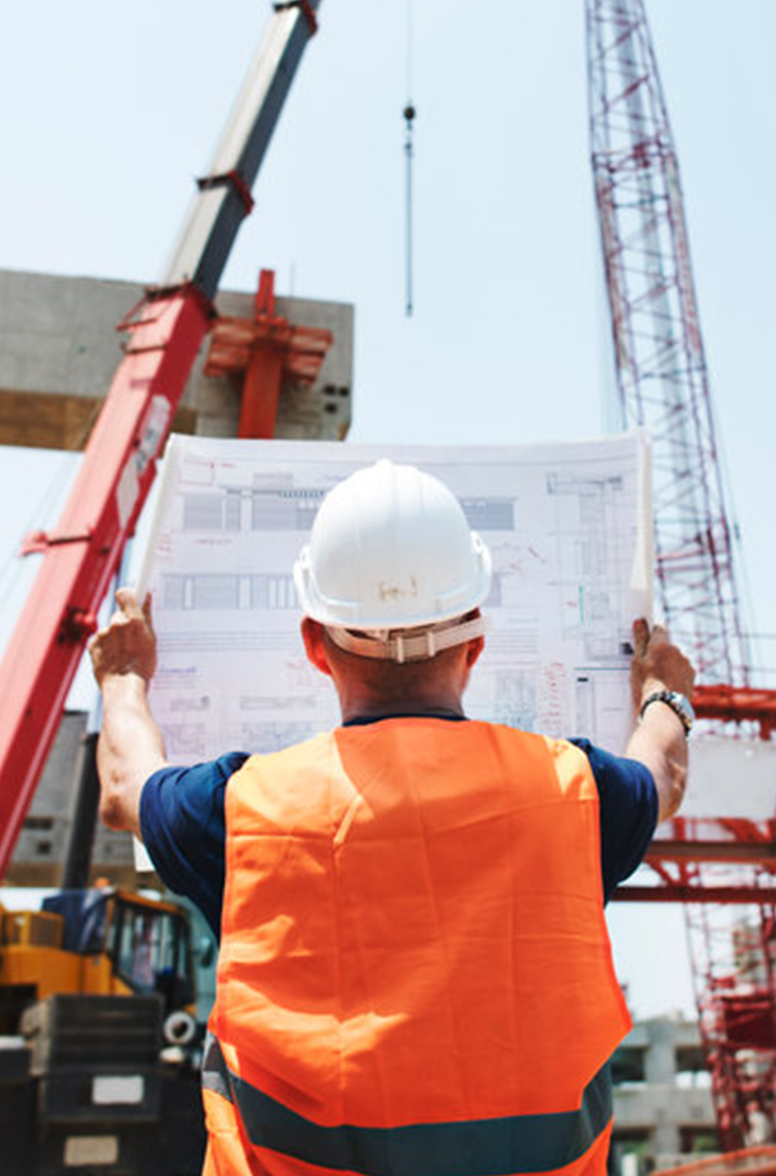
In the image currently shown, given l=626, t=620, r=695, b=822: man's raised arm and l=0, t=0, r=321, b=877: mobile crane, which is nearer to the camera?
l=626, t=620, r=695, b=822: man's raised arm

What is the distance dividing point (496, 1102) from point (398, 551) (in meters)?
0.83

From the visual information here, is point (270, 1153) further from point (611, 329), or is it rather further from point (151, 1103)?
→ point (611, 329)

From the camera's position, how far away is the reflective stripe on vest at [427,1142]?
55.5 inches

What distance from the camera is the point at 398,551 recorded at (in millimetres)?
1853

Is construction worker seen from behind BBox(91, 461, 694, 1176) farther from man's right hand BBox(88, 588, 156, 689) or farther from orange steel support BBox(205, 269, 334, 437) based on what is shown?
orange steel support BBox(205, 269, 334, 437)

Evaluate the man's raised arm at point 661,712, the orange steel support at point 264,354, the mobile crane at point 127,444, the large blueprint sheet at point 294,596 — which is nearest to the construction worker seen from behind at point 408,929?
the man's raised arm at point 661,712

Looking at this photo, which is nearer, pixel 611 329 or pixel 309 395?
pixel 309 395

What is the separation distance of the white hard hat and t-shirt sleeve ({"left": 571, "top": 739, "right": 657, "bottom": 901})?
0.99ft

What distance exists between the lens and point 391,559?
185 centimetres

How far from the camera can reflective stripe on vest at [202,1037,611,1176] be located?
55.5 inches

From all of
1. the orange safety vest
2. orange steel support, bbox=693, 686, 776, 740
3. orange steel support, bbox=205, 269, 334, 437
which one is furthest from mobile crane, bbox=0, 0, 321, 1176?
the orange safety vest

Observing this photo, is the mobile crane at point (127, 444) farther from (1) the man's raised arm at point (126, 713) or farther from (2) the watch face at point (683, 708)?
(2) the watch face at point (683, 708)

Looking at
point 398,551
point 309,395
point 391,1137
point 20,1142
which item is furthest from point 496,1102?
point 309,395

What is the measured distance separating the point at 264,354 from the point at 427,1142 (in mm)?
13470
